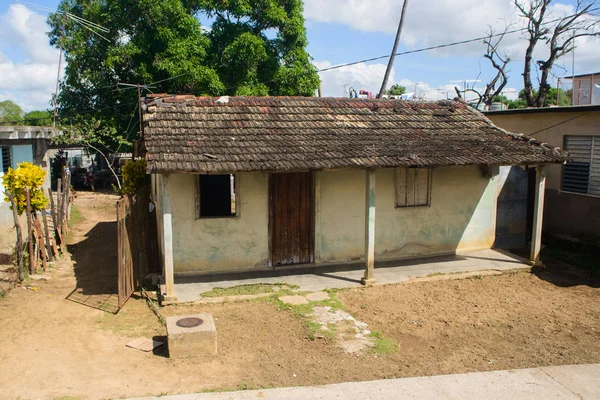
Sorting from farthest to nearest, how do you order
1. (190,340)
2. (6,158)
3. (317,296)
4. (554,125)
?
(554,125)
(6,158)
(317,296)
(190,340)

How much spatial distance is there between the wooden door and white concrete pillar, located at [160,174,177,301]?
250 centimetres

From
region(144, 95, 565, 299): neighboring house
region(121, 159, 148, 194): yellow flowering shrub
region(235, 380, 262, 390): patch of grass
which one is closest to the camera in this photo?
region(235, 380, 262, 390): patch of grass

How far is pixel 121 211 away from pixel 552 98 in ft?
118

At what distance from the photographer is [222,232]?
34.9 ft

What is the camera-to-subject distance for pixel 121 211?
8836 millimetres

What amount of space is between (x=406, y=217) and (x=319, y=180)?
239cm

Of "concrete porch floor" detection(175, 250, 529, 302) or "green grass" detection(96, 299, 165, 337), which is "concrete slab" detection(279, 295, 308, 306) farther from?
"green grass" detection(96, 299, 165, 337)

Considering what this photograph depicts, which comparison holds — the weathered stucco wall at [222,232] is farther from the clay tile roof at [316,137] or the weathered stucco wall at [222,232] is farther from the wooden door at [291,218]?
the clay tile roof at [316,137]

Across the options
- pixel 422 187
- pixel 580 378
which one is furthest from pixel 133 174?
pixel 580 378

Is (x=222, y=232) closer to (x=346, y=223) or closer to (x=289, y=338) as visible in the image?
(x=346, y=223)

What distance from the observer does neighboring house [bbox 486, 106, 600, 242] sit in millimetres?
13008

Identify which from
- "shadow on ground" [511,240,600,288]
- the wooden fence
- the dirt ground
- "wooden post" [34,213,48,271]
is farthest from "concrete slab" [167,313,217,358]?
"shadow on ground" [511,240,600,288]

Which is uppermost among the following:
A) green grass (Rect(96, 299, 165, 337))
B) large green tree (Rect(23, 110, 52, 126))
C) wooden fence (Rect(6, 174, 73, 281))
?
large green tree (Rect(23, 110, 52, 126))

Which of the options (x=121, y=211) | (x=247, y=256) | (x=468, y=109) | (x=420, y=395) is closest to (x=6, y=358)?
(x=121, y=211)
